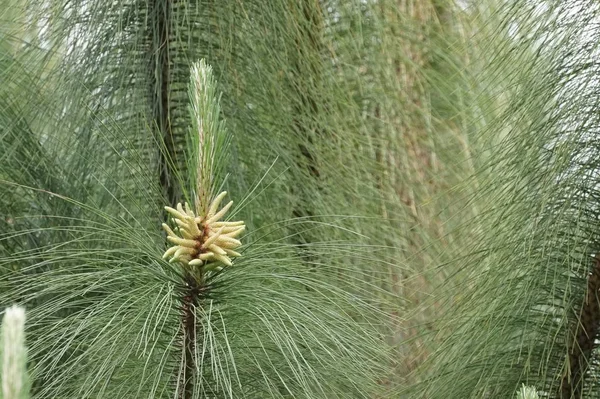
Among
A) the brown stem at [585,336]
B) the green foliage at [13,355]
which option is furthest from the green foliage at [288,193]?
the green foliage at [13,355]

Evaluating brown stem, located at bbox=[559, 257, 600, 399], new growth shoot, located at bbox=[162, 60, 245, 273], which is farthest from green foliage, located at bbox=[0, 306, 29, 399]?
brown stem, located at bbox=[559, 257, 600, 399]

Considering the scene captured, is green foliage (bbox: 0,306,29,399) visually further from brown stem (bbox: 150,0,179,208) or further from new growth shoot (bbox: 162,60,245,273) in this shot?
brown stem (bbox: 150,0,179,208)

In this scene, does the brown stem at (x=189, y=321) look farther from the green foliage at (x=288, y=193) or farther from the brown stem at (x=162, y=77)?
the brown stem at (x=162, y=77)

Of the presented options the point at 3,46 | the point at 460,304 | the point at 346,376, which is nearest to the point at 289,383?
the point at 346,376

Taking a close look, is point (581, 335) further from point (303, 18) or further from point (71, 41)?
point (71, 41)


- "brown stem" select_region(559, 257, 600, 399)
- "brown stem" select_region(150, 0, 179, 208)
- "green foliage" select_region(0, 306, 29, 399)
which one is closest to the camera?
"green foliage" select_region(0, 306, 29, 399)

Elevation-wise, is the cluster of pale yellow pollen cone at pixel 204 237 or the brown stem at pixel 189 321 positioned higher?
the cluster of pale yellow pollen cone at pixel 204 237

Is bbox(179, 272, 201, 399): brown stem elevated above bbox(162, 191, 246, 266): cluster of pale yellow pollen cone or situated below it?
below

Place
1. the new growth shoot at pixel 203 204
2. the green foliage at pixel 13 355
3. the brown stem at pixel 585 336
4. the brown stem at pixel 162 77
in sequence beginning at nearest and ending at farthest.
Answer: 1. the green foliage at pixel 13 355
2. the new growth shoot at pixel 203 204
3. the brown stem at pixel 585 336
4. the brown stem at pixel 162 77
